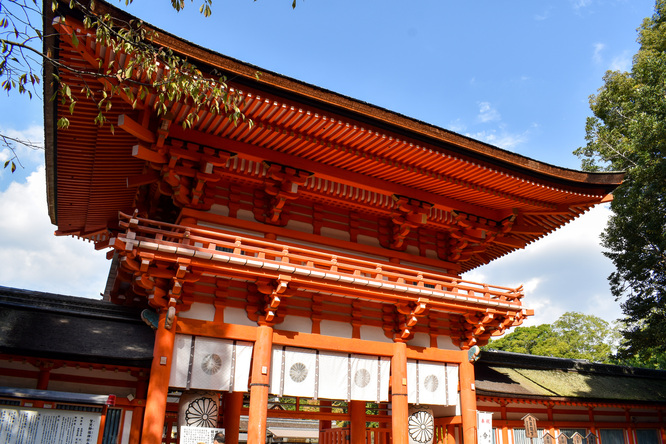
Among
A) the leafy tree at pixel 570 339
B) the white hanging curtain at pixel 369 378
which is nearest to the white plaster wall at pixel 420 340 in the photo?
the white hanging curtain at pixel 369 378

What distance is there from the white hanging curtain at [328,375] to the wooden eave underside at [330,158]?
3.52 metres

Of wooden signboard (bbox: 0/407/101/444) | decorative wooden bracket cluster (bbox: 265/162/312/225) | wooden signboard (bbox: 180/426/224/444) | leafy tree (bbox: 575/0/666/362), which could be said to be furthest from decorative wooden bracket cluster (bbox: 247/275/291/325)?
leafy tree (bbox: 575/0/666/362)

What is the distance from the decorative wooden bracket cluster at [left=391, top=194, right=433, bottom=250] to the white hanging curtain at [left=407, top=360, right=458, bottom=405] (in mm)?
2955

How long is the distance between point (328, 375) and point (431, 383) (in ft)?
8.84

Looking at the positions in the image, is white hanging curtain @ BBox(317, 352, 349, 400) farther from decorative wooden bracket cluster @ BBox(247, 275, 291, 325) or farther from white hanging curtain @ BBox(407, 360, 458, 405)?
white hanging curtain @ BBox(407, 360, 458, 405)

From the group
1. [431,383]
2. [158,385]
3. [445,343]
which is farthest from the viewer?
[445,343]

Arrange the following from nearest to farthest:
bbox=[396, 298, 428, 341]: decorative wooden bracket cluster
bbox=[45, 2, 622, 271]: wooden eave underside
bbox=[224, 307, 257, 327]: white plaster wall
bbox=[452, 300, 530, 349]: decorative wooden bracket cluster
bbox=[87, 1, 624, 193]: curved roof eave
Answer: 1. bbox=[87, 1, 624, 193]: curved roof eave
2. bbox=[45, 2, 622, 271]: wooden eave underside
3. bbox=[224, 307, 257, 327]: white plaster wall
4. bbox=[396, 298, 428, 341]: decorative wooden bracket cluster
5. bbox=[452, 300, 530, 349]: decorative wooden bracket cluster

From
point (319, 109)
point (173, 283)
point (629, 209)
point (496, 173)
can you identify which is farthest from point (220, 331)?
point (629, 209)

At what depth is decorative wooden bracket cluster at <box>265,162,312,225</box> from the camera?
Answer: 34.1ft

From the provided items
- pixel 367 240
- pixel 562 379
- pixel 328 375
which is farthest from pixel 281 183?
pixel 562 379

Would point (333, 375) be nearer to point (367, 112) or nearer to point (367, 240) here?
point (367, 240)

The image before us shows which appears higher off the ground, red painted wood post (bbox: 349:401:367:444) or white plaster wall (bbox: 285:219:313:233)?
white plaster wall (bbox: 285:219:313:233)

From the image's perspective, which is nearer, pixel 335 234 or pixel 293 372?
pixel 293 372

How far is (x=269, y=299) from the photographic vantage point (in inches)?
386
